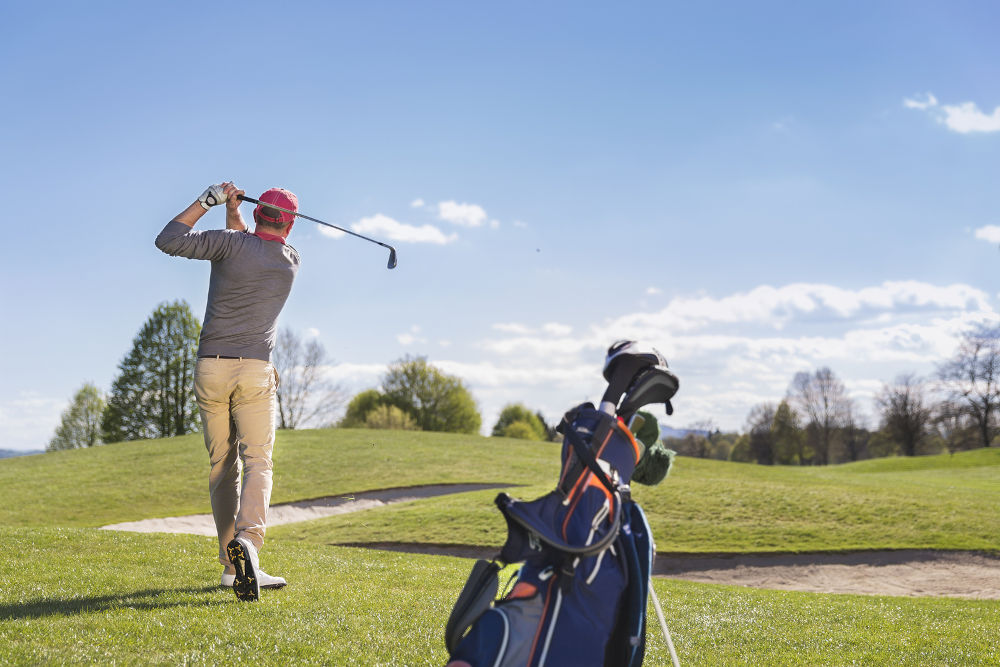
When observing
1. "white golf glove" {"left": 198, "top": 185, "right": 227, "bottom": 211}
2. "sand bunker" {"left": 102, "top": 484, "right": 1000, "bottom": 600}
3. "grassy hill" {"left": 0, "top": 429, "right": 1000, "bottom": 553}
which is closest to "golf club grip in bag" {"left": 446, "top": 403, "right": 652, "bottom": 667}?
"white golf glove" {"left": 198, "top": 185, "right": 227, "bottom": 211}

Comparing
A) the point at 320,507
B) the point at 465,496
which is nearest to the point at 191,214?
the point at 465,496

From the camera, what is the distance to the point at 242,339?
5.93 meters

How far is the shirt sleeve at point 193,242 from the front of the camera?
5.66m

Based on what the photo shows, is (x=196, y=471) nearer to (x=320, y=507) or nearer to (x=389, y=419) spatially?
(x=320, y=507)

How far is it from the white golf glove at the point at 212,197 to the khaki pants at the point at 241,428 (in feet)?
3.96

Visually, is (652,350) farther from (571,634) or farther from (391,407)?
(391,407)

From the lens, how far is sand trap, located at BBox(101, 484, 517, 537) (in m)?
19.4

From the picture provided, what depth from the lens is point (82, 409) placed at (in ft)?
233

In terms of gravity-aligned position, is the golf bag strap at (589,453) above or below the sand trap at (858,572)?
above

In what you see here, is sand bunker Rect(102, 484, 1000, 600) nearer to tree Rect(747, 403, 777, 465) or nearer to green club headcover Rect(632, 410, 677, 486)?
green club headcover Rect(632, 410, 677, 486)

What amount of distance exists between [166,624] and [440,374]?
7046cm

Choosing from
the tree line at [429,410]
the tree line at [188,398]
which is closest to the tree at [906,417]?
the tree line at [429,410]

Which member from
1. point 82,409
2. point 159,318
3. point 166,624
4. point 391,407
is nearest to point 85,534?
point 166,624

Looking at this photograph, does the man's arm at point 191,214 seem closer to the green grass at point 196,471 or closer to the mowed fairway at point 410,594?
the mowed fairway at point 410,594
